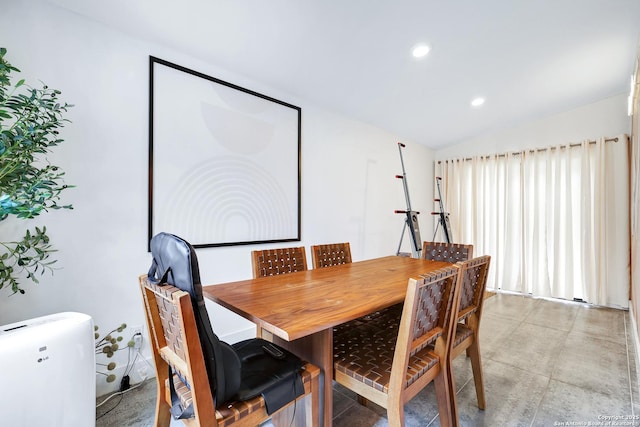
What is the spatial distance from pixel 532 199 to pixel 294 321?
4.37 m

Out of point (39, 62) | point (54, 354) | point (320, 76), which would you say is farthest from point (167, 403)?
point (320, 76)

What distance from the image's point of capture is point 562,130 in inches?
152

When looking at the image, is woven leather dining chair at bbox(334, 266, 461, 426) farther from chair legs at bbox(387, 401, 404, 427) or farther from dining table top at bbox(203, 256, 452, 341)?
dining table top at bbox(203, 256, 452, 341)

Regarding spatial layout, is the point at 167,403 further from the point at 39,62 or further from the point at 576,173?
the point at 576,173

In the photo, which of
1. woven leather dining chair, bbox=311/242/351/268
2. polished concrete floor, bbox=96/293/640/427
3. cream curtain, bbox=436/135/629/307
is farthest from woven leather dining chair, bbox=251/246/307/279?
cream curtain, bbox=436/135/629/307

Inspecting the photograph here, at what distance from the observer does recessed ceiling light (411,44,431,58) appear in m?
2.37

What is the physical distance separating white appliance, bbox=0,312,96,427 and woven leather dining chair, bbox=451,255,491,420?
1.72 metres

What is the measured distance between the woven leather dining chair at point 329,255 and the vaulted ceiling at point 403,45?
155 centimetres

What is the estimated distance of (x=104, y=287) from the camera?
71.1 inches

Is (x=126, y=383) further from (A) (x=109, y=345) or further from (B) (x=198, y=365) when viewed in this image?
(B) (x=198, y=365)

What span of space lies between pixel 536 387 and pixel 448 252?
1.11m

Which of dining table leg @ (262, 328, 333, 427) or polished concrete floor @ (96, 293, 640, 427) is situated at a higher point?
dining table leg @ (262, 328, 333, 427)

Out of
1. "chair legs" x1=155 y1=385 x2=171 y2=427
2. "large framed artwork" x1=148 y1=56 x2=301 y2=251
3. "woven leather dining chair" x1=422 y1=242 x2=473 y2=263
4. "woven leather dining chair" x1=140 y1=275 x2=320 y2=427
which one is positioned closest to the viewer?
Result: "woven leather dining chair" x1=140 y1=275 x2=320 y2=427

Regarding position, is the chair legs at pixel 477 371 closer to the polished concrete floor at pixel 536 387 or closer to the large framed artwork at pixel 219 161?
the polished concrete floor at pixel 536 387
